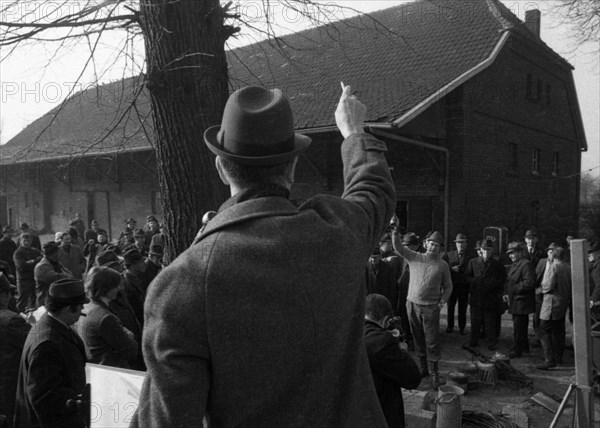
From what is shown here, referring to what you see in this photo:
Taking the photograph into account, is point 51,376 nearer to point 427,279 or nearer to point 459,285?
point 427,279

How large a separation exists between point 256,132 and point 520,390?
633 cm

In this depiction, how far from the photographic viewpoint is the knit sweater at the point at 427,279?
23.1ft

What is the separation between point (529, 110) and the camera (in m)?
16.4

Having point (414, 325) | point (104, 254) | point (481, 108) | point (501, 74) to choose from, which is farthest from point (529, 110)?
point (104, 254)

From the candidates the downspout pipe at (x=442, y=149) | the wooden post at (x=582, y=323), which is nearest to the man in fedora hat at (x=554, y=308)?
the wooden post at (x=582, y=323)

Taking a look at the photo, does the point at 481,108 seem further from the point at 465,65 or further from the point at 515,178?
the point at 515,178

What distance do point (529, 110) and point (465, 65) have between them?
4.69 metres

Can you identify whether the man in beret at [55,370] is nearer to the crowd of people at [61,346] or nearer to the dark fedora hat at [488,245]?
the crowd of people at [61,346]

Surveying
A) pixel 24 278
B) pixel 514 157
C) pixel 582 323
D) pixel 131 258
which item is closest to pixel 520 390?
pixel 582 323

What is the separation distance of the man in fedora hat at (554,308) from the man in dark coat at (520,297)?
10.4 inches

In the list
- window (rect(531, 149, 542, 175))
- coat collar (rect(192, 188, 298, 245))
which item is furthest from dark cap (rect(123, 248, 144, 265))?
window (rect(531, 149, 542, 175))

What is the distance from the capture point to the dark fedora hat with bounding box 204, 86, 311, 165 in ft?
4.94

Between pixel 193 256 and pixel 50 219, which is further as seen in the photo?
pixel 50 219

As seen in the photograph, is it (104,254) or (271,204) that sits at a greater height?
(271,204)
